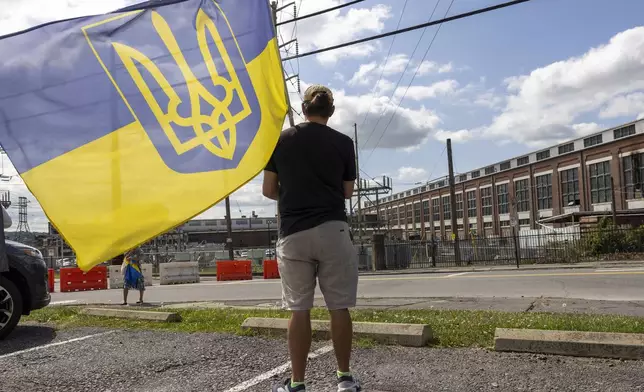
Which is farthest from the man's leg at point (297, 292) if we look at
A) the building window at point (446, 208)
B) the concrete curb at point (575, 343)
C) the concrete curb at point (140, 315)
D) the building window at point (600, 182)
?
the building window at point (446, 208)

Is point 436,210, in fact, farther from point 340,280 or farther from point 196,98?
point 340,280

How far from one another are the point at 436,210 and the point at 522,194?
2960 cm

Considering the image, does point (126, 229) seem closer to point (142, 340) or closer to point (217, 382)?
point (217, 382)

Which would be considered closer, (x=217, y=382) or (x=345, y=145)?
(x=345, y=145)

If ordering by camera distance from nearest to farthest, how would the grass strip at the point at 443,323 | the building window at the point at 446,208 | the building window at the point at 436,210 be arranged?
1. the grass strip at the point at 443,323
2. the building window at the point at 446,208
3. the building window at the point at 436,210

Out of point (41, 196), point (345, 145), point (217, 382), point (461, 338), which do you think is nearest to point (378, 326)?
point (461, 338)

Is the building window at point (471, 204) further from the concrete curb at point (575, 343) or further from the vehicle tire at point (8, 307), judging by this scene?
the concrete curb at point (575, 343)

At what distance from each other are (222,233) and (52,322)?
84554 mm

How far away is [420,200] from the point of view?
108250 millimetres

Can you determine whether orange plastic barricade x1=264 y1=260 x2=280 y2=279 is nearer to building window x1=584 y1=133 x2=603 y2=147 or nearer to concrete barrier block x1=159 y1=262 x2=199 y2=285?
concrete barrier block x1=159 y1=262 x2=199 y2=285

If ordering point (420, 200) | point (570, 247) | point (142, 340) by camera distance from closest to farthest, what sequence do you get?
point (142, 340) → point (570, 247) → point (420, 200)

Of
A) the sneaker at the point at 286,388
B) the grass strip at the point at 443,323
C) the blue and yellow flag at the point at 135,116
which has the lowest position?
the grass strip at the point at 443,323

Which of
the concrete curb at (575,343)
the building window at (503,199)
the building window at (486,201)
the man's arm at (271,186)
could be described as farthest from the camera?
the building window at (486,201)

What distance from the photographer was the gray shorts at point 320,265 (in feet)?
10.4
